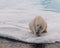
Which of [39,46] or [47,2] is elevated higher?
[47,2]

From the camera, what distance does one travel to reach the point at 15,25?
1.23m

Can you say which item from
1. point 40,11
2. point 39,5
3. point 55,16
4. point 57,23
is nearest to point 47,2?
point 39,5

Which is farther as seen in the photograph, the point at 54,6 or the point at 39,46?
the point at 54,6

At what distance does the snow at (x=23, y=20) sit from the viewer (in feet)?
3.48

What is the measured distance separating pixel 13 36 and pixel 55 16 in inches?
19.7

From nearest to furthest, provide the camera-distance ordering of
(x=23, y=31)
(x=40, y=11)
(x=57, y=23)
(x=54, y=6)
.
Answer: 1. (x=23, y=31)
2. (x=57, y=23)
3. (x=40, y=11)
4. (x=54, y=6)

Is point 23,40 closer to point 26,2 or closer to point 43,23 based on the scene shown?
point 43,23

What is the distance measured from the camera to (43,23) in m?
1.04

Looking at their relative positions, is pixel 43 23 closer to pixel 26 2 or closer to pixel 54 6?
pixel 54 6

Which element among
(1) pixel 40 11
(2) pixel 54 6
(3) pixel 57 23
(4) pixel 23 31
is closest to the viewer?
(4) pixel 23 31

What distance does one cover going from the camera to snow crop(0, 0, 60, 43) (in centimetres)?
106

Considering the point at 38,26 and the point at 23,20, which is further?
the point at 23,20

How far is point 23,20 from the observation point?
4.36 ft

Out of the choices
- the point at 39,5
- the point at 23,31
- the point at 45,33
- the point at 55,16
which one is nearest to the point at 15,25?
the point at 23,31
